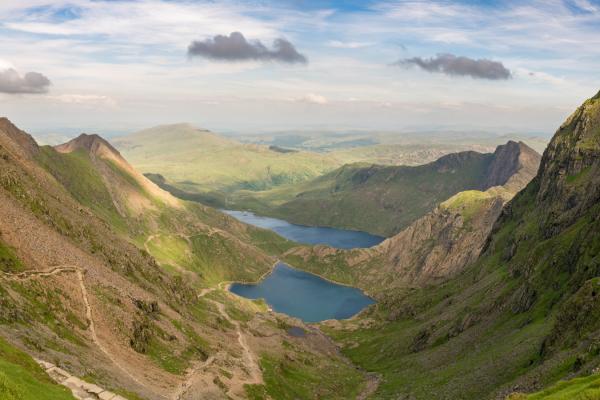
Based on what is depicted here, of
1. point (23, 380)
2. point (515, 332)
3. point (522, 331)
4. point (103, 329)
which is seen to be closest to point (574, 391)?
point (23, 380)

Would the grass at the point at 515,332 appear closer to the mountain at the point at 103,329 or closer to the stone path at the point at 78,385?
the mountain at the point at 103,329

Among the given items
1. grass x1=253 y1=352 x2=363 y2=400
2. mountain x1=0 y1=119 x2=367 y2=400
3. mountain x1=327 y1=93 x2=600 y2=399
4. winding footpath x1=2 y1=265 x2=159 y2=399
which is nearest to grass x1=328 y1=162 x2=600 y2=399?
mountain x1=327 y1=93 x2=600 y2=399

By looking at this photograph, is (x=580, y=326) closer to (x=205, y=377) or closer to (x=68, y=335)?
(x=205, y=377)

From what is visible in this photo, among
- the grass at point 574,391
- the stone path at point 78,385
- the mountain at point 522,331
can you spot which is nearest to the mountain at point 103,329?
the stone path at point 78,385

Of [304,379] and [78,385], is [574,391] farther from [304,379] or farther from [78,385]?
[304,379]

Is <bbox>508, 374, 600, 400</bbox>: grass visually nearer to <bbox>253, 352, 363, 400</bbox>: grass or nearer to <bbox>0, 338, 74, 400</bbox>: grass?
<bbox>0, 338, 74, 400</bbox>: grass

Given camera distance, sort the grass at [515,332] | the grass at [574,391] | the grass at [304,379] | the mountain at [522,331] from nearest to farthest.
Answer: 1. the grass at [574,391]
2. the mountain at [522,331]
3. the grass at [515,332]
4. the grass at [304,379]

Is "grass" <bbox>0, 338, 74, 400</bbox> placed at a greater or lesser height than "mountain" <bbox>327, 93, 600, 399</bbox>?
A: greater

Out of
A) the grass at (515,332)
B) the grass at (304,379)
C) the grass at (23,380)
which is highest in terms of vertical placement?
the grass at (23,380)
